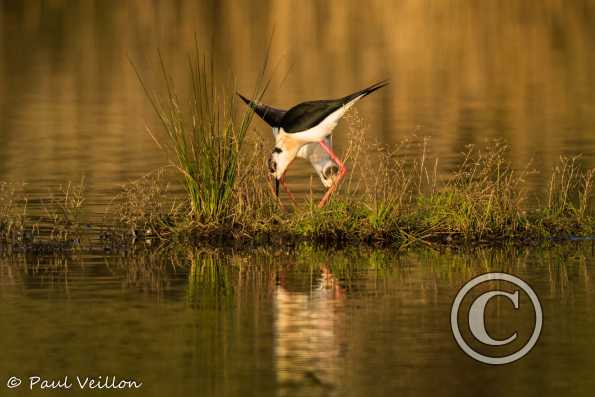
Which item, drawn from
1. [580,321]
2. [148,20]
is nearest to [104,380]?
[580,321]

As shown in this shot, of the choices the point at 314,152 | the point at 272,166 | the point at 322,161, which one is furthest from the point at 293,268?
the point at 314,152

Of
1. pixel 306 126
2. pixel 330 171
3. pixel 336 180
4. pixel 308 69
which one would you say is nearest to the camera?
pixel 306 126

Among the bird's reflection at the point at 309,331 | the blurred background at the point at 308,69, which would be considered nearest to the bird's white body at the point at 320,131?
the bird's reflection at the point at 309,331

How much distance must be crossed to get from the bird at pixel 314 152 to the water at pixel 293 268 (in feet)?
6.00

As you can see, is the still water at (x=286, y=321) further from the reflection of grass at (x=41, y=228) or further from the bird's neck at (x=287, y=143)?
the bird's neck at (x=287, y=143)

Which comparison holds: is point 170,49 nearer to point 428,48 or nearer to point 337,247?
point 428,48

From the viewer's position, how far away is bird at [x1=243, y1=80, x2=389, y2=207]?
15.7m

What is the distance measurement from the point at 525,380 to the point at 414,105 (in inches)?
870

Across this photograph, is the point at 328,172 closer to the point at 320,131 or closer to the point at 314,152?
the point at 314,152

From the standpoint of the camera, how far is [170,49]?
44.5 meters

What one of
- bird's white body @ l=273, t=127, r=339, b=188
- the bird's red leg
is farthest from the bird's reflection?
bird's white body @ l=273, t=127, r=339, b=188

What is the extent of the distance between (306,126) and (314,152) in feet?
3.32

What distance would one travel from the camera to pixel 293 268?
1381cm

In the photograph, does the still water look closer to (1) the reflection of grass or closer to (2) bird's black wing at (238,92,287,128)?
(1) the reflection of grass
